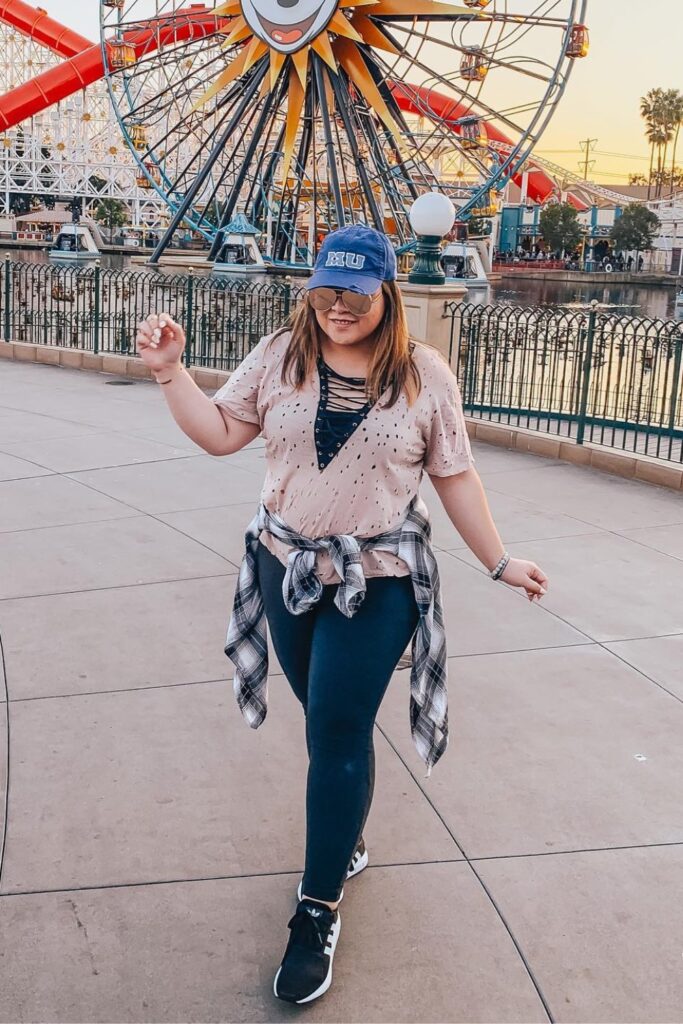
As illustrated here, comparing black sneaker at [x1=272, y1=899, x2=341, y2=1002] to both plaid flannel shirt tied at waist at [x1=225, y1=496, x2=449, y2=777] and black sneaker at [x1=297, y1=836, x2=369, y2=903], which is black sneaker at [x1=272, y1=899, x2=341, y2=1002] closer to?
black sneaker at [x1=297, y1=836, x2=369, y2=903]

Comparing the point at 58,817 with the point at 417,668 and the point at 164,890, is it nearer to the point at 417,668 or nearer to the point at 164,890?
the point at 164,890

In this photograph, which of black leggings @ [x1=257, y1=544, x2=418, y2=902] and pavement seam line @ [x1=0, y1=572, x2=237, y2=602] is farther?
pavement seam line @ [x1=0, y1=572, x2=237, y2=602]

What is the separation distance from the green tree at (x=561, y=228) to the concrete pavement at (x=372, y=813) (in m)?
87.6

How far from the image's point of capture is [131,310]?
1512 cm

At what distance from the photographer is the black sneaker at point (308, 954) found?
251 centimetres

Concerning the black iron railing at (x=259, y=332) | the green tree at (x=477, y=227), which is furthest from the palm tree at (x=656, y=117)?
the black iron railing at (x=259, y=332)

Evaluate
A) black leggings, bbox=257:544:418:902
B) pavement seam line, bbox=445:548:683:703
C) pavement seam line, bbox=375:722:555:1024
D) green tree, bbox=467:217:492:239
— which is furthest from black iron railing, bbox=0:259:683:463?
green tree, bbox=467:217:492:239

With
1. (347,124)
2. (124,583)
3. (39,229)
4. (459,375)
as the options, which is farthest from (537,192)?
(124,583)

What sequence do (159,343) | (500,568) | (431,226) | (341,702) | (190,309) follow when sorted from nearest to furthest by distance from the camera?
(341,702)
(159,343)
(500,568)
(431,226)
(190,309)

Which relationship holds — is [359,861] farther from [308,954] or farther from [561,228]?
[561,228]

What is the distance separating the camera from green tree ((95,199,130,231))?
86.1m

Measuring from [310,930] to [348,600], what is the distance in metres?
0.80

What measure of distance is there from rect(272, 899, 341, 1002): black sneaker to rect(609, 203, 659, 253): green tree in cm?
9342

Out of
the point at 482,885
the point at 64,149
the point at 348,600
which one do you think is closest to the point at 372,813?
the point at 482,885
